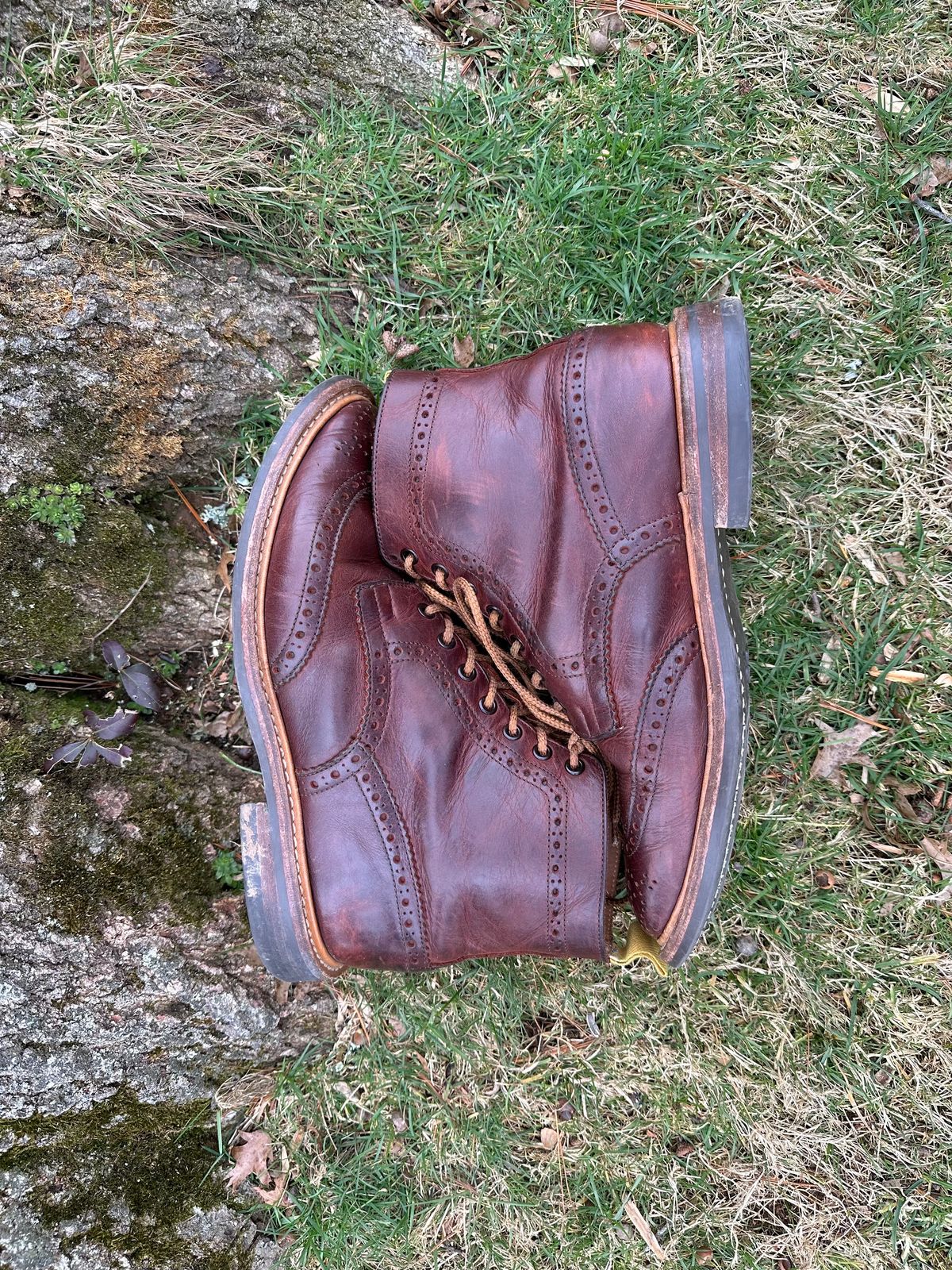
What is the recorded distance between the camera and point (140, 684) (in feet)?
9.67

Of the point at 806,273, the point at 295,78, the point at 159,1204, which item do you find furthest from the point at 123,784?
the point at 806,273

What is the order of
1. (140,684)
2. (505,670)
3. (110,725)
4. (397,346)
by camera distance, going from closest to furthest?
(505,670)
(110,725)
(140,684)
(397,346)

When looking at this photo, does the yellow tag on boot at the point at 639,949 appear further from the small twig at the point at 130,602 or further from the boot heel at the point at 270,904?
the small twig at the point at 130,602

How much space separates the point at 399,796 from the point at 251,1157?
1.76 meters

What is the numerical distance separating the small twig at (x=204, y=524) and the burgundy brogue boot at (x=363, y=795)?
0.65 metres

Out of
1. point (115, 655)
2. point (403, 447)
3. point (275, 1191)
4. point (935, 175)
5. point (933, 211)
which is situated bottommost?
point (275, 1191)

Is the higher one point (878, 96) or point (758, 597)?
point (878, 96)

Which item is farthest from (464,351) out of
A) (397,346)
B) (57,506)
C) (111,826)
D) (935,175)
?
(111,826)

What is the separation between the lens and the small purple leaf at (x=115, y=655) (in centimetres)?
291

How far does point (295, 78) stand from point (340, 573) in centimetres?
186

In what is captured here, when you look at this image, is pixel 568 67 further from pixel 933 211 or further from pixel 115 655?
pixel 115 655

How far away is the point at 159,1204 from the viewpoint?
3002 millimetres

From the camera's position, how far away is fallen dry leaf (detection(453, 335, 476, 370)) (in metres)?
3.03

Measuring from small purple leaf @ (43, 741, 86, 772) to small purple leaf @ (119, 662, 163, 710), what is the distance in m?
0.24
